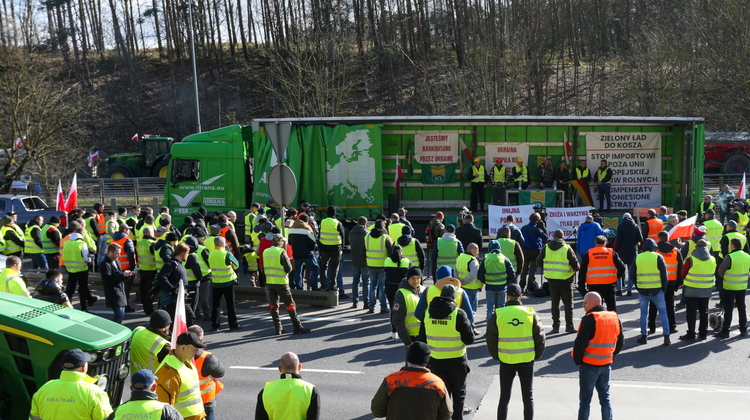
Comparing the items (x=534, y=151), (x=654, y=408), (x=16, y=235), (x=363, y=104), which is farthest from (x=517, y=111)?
(x=654, y=408)

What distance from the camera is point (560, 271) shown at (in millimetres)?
10391

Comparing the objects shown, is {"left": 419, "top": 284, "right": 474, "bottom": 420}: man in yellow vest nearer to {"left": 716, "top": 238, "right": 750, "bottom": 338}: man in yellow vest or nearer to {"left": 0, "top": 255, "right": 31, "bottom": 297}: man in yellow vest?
{"left": 0, "top": 255, "right": 31, "bottom": 297}: man in yellow vest

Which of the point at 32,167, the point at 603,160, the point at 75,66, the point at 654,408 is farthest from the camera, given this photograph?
the point at 75,66

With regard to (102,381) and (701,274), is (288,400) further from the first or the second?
(701,274)

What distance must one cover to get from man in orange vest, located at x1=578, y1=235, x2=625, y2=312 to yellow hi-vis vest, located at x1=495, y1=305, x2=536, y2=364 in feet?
12.4

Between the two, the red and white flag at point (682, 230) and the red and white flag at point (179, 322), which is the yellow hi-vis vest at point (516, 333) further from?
the red and white flag at point (682, 230)

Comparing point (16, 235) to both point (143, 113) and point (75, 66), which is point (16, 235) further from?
point (75, 66)

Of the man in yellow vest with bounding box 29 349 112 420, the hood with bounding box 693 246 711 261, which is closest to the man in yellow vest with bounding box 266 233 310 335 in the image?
the man in yellow vest with bounding box 29 349 112 420

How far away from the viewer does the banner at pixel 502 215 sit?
16453mm

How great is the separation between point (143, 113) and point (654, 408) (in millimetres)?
47441

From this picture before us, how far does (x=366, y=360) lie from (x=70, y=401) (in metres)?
5.08

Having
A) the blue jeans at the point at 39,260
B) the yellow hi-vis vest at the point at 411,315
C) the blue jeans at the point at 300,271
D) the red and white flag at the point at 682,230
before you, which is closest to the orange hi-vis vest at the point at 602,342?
the yellow hi-vis vest at the point at 411,315

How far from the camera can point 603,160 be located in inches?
722

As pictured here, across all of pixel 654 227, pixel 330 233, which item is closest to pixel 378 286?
pixel 330 233
